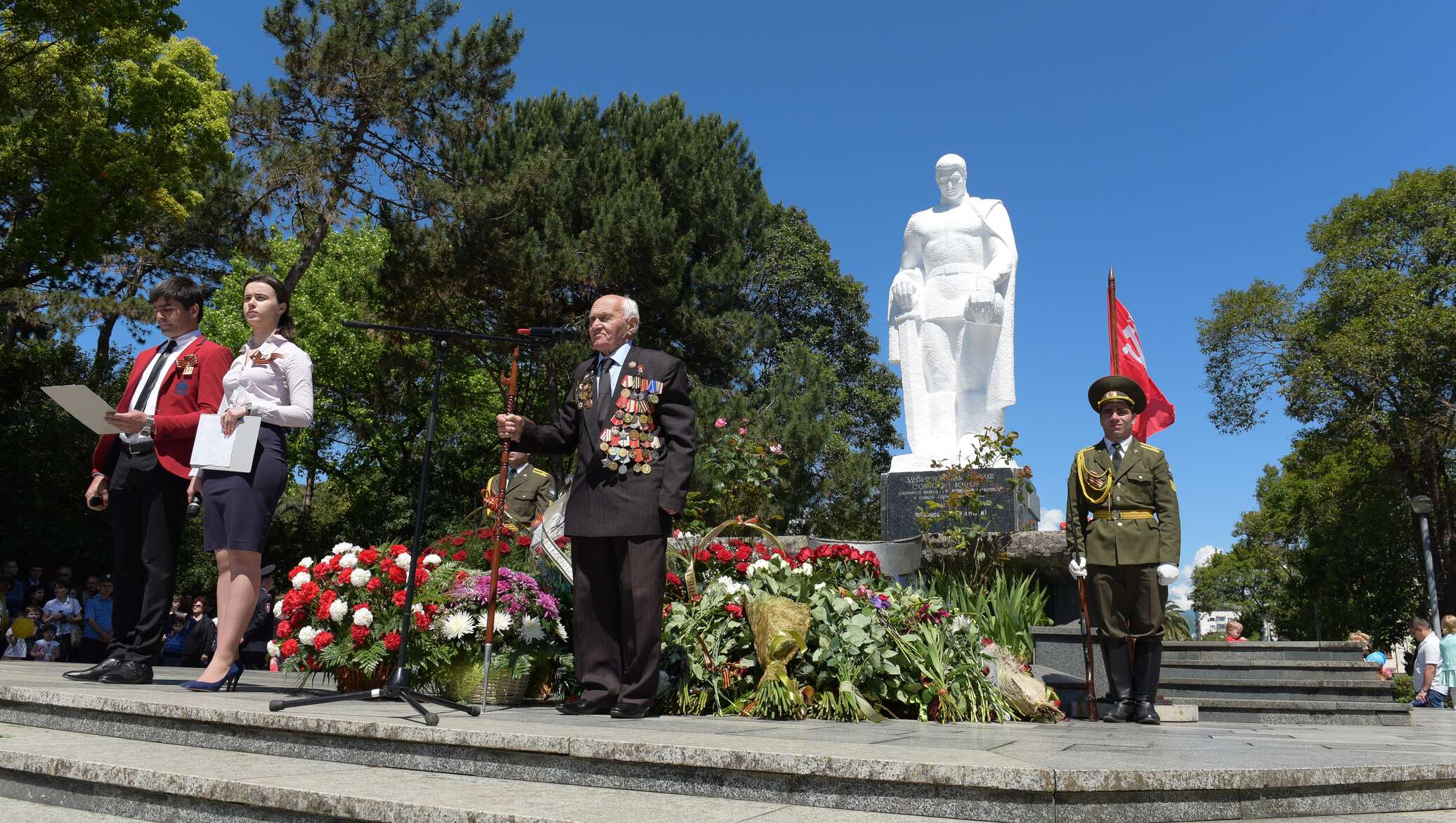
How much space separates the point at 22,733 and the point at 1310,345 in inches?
1060

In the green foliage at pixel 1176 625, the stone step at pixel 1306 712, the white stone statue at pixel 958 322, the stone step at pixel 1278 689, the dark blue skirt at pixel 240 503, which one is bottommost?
the stone step at pixel 1306 712

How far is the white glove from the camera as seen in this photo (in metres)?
5.19

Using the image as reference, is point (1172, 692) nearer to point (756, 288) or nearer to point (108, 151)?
point (108, 151)

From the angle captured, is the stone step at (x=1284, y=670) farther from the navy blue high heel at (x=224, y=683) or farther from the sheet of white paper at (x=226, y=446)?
the sheet of white paper at (x=226, y=446)

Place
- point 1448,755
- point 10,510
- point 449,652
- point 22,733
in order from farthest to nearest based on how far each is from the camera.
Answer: point 10,510, point 449,652, point 22,733, point 1448,755

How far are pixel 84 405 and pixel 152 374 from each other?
58 centimetres

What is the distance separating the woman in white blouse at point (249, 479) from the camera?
4477 mm

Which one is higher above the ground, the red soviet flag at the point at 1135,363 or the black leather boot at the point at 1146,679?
the red soviet flag at the point at 1135,363

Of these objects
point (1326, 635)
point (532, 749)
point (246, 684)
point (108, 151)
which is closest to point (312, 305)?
point (108, 151)

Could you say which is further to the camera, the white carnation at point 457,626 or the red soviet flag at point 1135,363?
the red soviet flag at point 1135,363

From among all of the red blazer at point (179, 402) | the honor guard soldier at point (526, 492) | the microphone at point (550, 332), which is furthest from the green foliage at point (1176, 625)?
the red blazer at point (179, 402)

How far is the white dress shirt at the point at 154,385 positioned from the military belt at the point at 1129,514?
478cm

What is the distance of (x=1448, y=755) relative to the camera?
3.50 m

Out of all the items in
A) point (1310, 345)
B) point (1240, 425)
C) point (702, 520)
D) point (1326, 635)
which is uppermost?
point (1310, 345)
